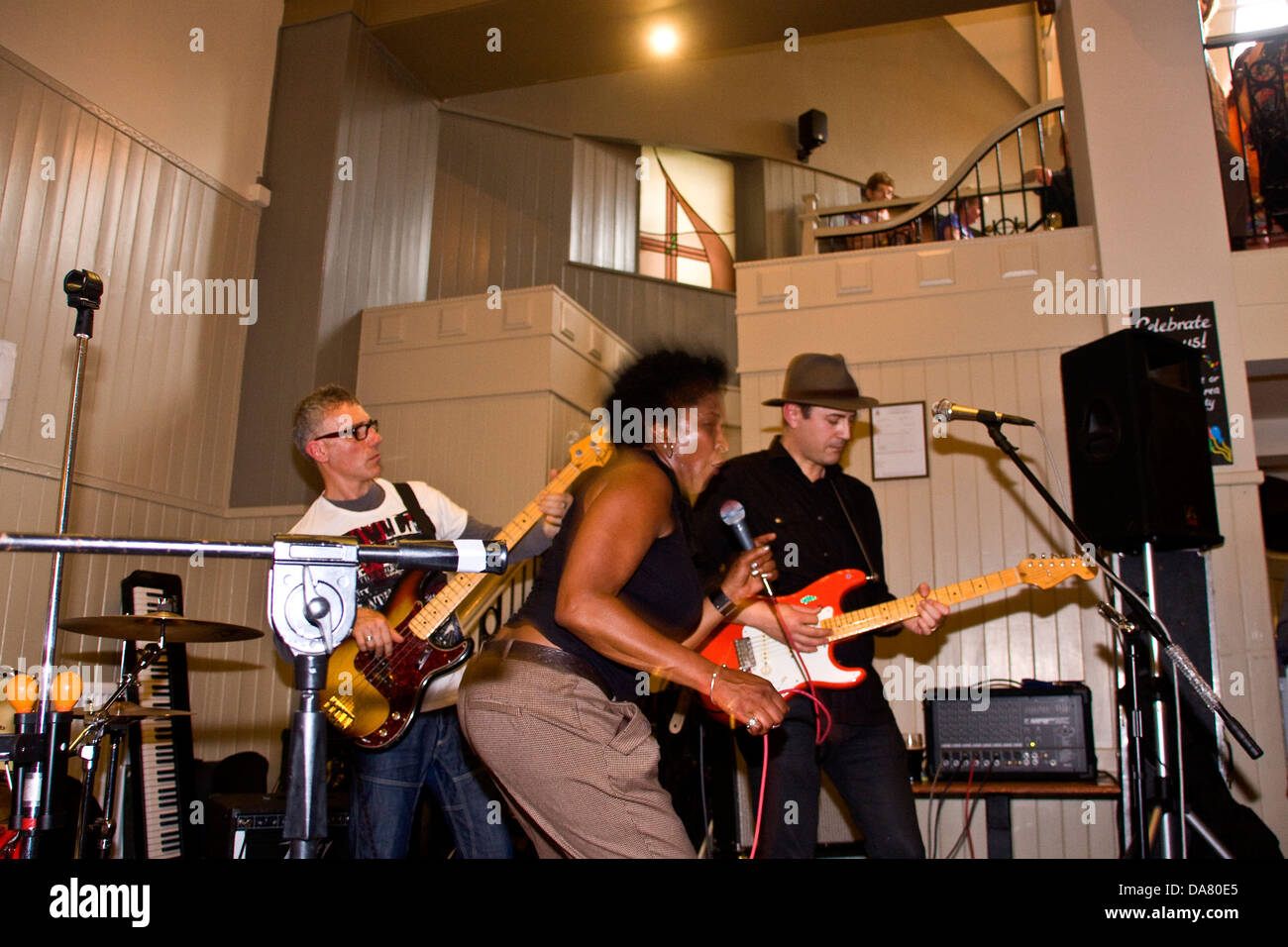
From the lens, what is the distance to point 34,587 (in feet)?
13.4

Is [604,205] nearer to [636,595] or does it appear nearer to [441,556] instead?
[636,595]

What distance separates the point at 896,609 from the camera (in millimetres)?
3277

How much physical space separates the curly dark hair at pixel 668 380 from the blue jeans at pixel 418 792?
1339 millimetres

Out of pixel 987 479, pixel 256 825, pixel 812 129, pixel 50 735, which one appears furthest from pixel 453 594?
pixel 812 129

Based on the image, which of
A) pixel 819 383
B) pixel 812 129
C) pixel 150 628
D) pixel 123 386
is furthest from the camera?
pixel 812 129

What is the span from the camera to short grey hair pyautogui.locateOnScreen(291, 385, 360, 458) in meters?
3.48

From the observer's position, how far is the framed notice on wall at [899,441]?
177 inches

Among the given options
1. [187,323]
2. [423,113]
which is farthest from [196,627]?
[423,113]

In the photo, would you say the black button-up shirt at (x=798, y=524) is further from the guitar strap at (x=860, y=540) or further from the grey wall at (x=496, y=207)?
the grey wall at (x=496, y=207)

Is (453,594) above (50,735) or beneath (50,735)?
above

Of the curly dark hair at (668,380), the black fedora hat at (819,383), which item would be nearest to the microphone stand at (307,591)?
the curly dark hair at (668,380)

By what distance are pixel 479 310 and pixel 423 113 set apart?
2029 mm

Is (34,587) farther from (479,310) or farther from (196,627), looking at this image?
(479,310)

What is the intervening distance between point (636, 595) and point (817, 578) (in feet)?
4.83
